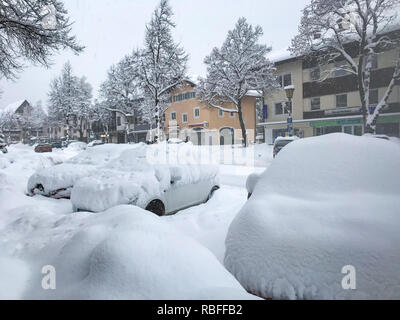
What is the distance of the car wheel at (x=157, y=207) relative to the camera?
461 centimetres

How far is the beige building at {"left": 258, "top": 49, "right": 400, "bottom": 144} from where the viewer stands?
59.1 feet

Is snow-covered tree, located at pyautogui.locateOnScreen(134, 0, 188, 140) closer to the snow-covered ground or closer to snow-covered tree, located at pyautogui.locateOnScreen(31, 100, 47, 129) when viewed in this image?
the snow-covered ground

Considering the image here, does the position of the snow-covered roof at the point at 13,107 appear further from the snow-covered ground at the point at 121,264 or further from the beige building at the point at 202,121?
the snow-covered ground at the point at 121,264

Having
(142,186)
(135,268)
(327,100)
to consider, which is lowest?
(135,268)

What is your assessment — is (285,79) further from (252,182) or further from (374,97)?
(252,182)

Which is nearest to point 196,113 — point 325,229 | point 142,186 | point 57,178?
point 57,178

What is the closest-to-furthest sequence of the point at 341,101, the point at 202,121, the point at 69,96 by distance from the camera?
the point at 341,101 → the point at 202,121 → the point at 69,96

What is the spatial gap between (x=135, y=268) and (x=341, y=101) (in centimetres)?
2313

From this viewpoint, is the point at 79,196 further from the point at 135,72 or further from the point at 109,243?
the point at 135,72

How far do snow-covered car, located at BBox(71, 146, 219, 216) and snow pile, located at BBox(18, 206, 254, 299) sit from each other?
2101 millimetres

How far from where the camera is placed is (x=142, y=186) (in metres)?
4.46

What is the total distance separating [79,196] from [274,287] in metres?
3.53

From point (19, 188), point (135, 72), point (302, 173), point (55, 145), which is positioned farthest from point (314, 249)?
point (55, 145)

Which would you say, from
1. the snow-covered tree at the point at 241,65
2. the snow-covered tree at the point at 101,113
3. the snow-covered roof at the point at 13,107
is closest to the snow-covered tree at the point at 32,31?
the snow-covered tree at the point at 241,65
